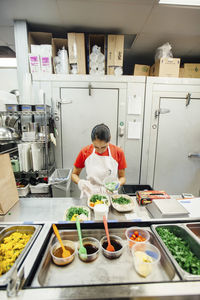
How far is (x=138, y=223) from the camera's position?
0.97 metres

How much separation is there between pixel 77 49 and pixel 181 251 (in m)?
2.71

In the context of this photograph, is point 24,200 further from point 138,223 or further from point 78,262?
point 138,223

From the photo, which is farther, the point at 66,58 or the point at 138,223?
the point at 66,58

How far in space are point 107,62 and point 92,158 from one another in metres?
1.62

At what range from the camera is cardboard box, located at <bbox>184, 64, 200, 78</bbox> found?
266 centimetres

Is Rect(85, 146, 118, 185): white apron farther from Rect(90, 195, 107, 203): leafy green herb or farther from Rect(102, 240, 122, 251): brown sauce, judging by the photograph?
Rect(102, 240, 122, 251): brown sauce

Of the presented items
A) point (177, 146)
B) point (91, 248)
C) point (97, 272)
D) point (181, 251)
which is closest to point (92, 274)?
point (97, 272)

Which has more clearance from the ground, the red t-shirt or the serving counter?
the red t-shirt

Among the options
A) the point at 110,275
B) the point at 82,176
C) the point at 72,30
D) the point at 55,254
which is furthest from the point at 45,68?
the point at 110,275

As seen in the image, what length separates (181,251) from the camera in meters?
0.84

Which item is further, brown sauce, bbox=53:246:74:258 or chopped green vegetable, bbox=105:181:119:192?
chopped green vegetable, bbox=105:181:119:192

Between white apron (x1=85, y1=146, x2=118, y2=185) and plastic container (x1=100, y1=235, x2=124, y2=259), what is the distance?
100 cm

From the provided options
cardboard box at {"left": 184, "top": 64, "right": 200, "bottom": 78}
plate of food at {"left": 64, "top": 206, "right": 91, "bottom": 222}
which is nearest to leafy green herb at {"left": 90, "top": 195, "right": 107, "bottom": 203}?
plate of food at {"left": 64, "top": 206, "right": 91, "bottom": 222}

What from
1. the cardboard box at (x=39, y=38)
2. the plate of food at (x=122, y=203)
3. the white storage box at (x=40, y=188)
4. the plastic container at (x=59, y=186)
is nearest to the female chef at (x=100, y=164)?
the plastic container at (x=59, y=186)
